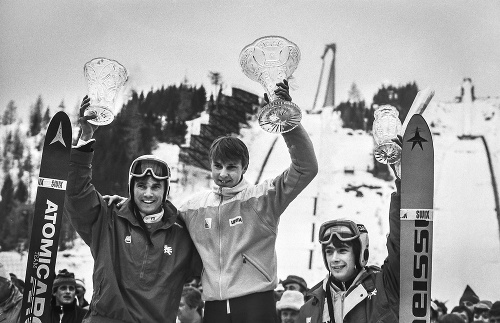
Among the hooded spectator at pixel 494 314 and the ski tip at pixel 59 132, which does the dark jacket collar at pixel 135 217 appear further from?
the hooded spectator at pixel 494 314

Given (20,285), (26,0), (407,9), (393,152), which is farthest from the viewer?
(26,0)

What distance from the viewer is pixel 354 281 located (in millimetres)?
2838

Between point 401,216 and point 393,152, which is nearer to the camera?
point 401,216

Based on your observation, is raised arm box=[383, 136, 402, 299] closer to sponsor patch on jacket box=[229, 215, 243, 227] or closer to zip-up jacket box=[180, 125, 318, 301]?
zip-up jacket box=[180, 125, 318, 301]

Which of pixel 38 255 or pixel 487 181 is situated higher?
pixel 487 181

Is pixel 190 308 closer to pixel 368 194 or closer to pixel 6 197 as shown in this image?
pixel 368 194

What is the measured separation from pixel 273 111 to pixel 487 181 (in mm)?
5948

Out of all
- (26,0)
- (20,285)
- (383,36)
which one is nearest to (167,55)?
(26,0)

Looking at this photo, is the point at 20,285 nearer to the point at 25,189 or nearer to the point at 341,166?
the point at 25,189

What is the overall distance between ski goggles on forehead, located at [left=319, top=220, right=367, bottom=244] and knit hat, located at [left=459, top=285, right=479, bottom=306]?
15.4ft

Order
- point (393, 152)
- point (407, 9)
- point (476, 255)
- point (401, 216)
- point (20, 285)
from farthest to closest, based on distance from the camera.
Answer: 1. point (407, 9)
2. point (476, 255)
3. point (20, 285)
4. point (393, 152)
5. point (401, 216)

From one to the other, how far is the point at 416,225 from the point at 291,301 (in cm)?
231

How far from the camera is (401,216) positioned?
2.67 metres

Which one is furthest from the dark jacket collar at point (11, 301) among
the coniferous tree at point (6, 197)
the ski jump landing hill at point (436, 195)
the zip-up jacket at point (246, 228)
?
the coniferous tree at point (6, 197)
